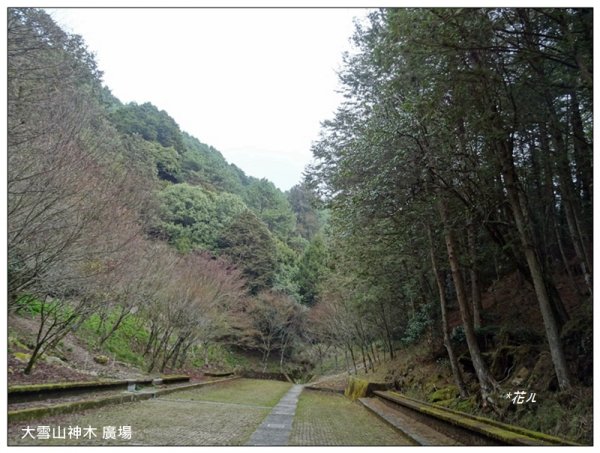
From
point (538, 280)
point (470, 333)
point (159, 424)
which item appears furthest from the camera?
point (470, 333)

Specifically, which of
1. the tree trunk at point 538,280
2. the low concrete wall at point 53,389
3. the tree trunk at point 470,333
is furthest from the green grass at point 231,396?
the tree trunk at point 538,280

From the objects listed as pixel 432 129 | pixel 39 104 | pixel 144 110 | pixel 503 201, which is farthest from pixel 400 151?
pixel 144 110

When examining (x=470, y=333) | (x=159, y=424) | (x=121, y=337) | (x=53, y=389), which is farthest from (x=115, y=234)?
(x=121, y=337)

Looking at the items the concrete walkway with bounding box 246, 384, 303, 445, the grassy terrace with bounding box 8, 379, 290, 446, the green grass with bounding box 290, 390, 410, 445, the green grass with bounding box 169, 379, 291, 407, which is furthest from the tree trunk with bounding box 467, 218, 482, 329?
the green grass with bounding box 169, 379, 291, 407

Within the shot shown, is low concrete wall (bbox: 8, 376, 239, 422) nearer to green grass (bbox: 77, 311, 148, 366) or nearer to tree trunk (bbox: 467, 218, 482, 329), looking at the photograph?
green grass (bbox: 77, 311, 148, 366)

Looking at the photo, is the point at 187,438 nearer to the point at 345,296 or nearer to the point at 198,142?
the point at 345,296

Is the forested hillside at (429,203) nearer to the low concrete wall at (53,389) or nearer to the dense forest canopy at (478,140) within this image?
the dense forest canopy at (478,140)

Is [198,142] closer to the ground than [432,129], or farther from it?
Answer: farther from it

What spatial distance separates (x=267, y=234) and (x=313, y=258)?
4599mm

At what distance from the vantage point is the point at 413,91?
23.8ft

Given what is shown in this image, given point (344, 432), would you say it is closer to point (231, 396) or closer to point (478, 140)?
point (478, 140)

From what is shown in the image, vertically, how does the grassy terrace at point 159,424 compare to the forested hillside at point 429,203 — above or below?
below

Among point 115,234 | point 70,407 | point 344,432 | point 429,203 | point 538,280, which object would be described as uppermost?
point 429,203

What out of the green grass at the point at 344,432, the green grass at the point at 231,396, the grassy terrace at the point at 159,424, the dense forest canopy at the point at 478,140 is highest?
the dense forest canopy at the point at 478,140
